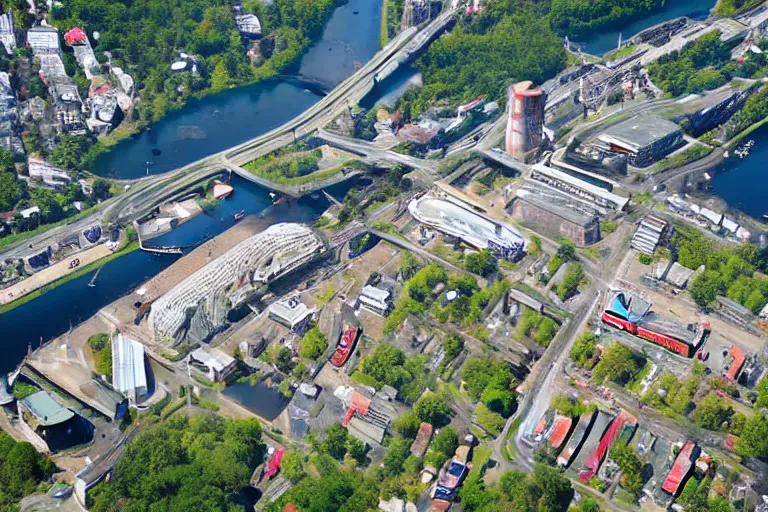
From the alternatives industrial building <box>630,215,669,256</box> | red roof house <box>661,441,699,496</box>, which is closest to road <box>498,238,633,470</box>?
Answer: industrial building <box>630,215,669,256</box>

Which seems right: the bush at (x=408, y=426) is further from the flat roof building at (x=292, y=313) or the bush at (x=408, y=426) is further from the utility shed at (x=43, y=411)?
the utility shed at (x=43, y=411)

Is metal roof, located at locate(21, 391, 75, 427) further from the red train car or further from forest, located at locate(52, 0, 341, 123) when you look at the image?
forest, located at locate(52, 0, 341, 123)

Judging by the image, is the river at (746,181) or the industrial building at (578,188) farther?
the river at (746,181)

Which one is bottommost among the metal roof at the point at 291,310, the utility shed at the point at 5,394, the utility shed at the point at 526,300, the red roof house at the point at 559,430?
the utility shed at the point at 5,394

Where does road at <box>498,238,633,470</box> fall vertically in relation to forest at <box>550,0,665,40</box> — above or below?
below

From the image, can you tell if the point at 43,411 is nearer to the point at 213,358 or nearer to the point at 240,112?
the point at 213,358

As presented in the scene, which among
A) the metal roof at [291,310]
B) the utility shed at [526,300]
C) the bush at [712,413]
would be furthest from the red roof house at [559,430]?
the metal roof at [291,310]
